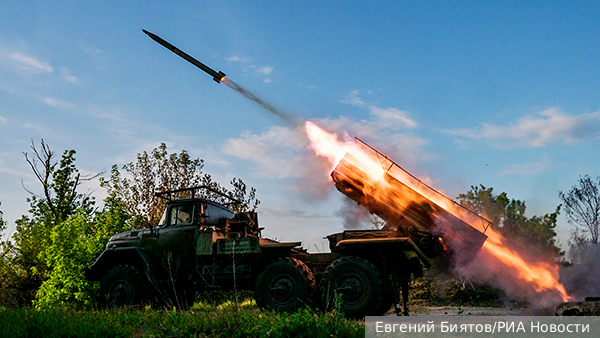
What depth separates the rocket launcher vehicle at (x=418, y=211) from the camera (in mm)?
11172

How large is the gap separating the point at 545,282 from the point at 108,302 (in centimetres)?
1160

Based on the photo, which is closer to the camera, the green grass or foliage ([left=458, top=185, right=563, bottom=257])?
the green grass

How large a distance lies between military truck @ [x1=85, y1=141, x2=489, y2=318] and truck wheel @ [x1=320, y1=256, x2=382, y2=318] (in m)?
0.02

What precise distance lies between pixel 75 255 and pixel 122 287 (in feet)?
21.9

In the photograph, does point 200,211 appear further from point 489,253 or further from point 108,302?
point 489,253

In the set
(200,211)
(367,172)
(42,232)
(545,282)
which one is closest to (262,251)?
(200,211)

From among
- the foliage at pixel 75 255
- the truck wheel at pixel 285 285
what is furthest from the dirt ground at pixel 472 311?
the foliage at pixel 75 255

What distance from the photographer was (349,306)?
10.7 m

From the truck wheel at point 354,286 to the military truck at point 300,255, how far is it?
22 mm

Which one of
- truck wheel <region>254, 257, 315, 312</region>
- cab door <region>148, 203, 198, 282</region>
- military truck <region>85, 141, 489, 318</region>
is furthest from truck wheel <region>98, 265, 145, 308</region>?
truck wheel <region>254, 257, 315, 312</region>

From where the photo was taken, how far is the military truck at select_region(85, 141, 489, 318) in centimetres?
1095

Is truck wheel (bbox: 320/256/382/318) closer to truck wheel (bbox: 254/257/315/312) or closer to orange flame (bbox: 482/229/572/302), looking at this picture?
truck wheel (bbox: 254/257/315/312)

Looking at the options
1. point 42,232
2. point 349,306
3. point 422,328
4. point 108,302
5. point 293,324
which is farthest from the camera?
point 42,232

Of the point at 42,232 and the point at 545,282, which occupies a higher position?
the point at 42,232
